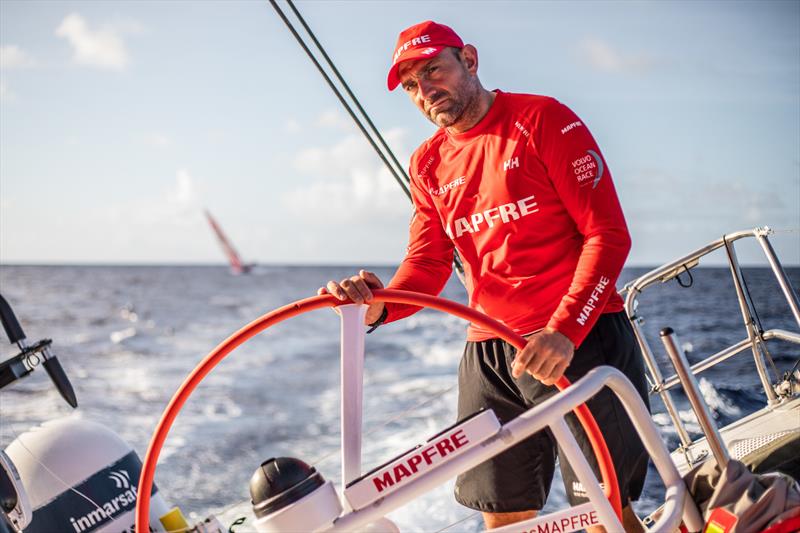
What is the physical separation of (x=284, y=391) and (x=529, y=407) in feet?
29.2

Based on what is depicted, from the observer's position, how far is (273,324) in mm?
1314

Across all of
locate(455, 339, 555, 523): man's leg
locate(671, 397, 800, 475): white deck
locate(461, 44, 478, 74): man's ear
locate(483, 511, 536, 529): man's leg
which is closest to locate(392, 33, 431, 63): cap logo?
locate(461, 44, 478, 74): man's ear

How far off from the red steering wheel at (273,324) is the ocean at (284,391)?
66 cm

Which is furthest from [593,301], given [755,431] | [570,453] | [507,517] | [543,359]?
[755,431]

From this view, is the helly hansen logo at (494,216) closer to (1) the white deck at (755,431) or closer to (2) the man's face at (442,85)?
(2) the man's face at (442,85)

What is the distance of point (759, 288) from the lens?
22562 mm

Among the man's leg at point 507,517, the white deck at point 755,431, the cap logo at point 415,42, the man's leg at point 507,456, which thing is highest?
the cap logo at point 415,42

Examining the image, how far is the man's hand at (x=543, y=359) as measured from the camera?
1.48 metres

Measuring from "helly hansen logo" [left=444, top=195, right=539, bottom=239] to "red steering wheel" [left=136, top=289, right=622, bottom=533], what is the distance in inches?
16.7

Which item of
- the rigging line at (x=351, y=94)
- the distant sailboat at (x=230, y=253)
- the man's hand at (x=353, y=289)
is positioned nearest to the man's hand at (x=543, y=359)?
the man's hand at (x=353, y=289)

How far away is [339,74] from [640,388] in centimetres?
123

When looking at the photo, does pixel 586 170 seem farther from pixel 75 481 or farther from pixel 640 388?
pixel 75 481

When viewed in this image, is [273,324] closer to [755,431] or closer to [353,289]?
[353,289]

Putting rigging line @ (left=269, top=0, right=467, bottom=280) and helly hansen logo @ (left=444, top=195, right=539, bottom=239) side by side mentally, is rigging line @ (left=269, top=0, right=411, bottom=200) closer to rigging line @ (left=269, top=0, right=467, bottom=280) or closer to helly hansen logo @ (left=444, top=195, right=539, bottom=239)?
rigging line @ (left=269, top=0, right=467, bottom=280)
